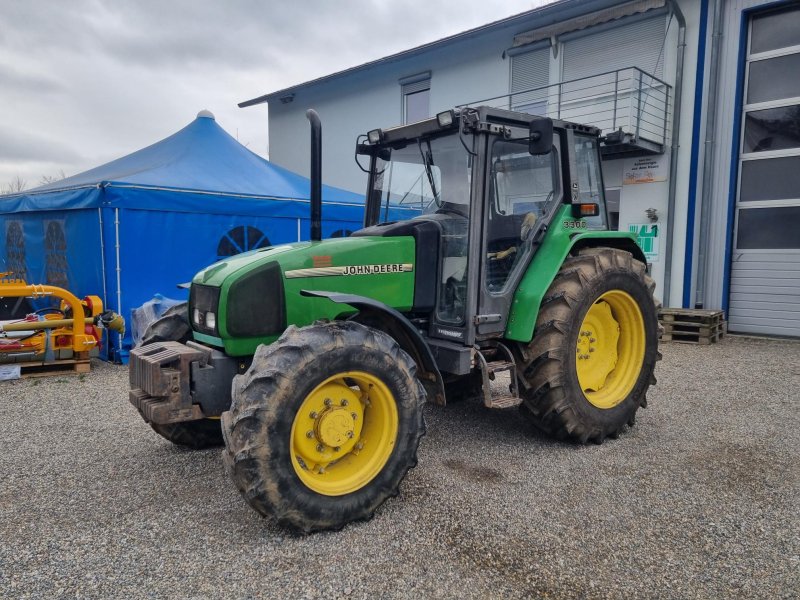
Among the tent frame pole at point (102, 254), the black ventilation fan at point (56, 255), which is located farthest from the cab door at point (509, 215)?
the black ventilation fan at point (56, 255)

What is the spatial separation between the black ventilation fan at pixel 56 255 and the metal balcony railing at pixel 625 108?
7.22 m

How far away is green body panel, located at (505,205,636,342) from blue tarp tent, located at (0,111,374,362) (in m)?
5.25

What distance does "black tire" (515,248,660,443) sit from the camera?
3.96 metres

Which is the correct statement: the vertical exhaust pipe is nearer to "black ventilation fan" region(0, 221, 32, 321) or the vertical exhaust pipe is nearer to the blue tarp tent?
the blue tarp tent

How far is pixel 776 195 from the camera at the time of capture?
9.04m

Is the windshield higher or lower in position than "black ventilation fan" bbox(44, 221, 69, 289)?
higher

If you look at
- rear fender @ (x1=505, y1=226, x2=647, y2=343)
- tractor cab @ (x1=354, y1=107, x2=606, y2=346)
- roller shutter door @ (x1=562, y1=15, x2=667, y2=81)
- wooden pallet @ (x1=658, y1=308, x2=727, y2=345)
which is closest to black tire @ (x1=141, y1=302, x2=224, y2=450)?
tractor cab @ (x1=354, y1=107, x2=606, y2=346)

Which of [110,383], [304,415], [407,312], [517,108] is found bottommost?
[110,383]

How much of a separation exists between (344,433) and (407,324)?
0.71 m

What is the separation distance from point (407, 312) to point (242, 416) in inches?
60.7

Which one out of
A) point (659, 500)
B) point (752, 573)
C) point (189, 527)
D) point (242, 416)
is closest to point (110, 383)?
point (189, 527)

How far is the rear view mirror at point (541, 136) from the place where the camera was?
3.57 m

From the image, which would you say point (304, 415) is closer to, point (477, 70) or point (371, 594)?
point (371, 594)

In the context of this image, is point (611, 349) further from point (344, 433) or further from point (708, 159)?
point (708, 159)
